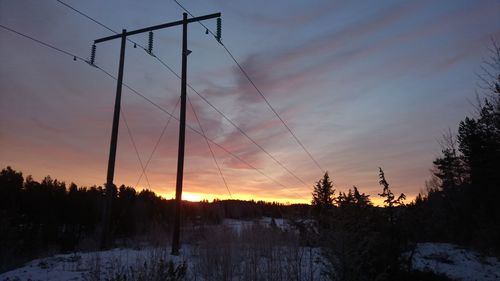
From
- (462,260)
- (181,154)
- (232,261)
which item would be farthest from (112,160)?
(462,260)

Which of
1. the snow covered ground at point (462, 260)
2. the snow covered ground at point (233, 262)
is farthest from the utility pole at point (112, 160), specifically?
the snow covered ground at point (462, 260)

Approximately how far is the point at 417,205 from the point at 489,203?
105 ft

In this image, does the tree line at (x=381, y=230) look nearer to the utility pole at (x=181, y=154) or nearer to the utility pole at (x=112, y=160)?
the utility pole at (x=181, y=154)

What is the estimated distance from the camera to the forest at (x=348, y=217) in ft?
39.0

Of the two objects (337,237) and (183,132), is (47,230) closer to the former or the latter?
(183,132)

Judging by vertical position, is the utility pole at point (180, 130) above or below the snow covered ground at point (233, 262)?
above

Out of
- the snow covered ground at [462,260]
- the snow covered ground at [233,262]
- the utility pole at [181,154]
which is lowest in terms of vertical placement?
the snow covered ground at [462,260]

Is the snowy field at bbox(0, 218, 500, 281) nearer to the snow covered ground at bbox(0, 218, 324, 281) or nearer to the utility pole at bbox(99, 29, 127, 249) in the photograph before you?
the snow covered ground at bbox(0, 218, 324, 281)

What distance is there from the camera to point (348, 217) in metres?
11.5

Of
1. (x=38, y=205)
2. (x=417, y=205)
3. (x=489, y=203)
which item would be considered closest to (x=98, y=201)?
(x=38, y=205)

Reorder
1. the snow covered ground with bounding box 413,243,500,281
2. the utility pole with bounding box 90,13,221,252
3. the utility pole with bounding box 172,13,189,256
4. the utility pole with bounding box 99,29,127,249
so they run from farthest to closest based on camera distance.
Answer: the snow covered ground with bounding box 413,243,500,281, the utility pole with bounding box 99,29,127,249, the utility pole with bounding box 90,13,221,252, the utility pole with bounding box 172,13,189,256

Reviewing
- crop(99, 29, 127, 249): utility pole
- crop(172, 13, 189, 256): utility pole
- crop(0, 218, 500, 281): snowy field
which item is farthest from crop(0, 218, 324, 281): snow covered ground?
crop(99, 29, 127, 249): utility pole

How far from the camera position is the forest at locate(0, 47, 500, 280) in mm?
11875

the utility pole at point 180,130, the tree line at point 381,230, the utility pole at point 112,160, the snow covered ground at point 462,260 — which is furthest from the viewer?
the snow covered ground at point 462,260
